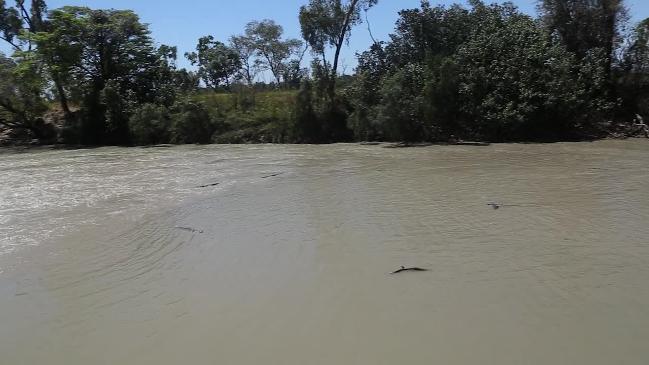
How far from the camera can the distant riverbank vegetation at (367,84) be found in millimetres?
23016

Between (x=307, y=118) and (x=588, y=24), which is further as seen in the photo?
(x=307, y=118)

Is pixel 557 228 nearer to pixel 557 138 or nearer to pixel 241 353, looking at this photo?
pixel 241 353

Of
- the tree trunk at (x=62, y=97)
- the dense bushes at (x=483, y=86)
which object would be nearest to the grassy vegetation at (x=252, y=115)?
the dense bushes at (x=483, y=86)

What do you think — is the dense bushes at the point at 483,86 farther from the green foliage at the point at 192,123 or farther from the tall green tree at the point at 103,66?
the tall green tree at the point at 103,66

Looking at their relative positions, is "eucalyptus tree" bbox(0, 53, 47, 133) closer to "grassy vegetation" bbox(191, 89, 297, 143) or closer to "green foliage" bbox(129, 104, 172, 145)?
"green foliage" bbox(129, 104, 172, 145)

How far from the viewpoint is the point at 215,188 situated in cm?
1341

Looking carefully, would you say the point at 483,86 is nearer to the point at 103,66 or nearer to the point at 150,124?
the point at 150,124

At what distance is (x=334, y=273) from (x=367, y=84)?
20945 mm

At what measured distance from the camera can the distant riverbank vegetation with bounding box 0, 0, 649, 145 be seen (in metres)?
23.0

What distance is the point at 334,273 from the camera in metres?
6.22

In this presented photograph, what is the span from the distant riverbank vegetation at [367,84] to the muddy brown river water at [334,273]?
10331 millimetres

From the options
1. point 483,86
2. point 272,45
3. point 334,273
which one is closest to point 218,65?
point 272,45

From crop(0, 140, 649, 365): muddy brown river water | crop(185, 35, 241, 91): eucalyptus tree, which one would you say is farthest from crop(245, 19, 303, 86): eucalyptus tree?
crop(0, 140, 649, 365): muddy brown river water

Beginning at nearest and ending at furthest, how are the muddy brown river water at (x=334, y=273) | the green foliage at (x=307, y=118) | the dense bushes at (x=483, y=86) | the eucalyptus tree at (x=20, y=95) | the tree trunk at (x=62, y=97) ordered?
the muddy brown river water at (x=334, y=273) → the dense bushes at (x=483, y=86) → the green foliage at (x=307, y=118) → the eucalyptus tree at (x=20, y=95) → the tree trunk at (x=62, y=97)
